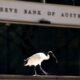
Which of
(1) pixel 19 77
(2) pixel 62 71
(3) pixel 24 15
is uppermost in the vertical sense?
(3) pixel 24 15

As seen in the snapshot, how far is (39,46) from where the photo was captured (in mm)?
21281

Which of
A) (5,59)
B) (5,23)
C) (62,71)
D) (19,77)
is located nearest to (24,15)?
(5,23)

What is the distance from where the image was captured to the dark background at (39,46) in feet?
68.3

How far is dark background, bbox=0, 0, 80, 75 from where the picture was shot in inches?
819

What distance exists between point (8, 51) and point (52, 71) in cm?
218

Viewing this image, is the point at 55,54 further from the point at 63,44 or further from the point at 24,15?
the point at 24,15

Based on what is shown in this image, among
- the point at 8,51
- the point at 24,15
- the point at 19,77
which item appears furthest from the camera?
the point at 8,51

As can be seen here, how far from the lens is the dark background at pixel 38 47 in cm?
2081

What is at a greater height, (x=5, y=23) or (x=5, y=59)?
(x=5, y=23)

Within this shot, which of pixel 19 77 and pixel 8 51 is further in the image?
pixel 8 51

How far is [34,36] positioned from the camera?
70.1ft

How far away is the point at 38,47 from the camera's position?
2125 centimetres

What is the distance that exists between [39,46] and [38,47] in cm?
7

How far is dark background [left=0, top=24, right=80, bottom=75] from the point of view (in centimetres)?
2081
